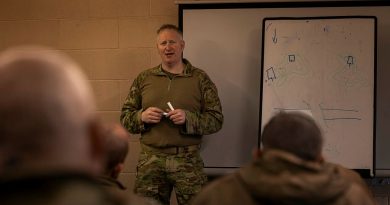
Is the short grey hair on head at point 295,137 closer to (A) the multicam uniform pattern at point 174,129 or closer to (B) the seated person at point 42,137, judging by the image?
(B) the seated person at point 42,137

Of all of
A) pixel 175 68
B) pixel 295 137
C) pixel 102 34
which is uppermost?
pixel 102 34

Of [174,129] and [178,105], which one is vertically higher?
[178,105]

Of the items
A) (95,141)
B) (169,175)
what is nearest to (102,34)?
(169,175)

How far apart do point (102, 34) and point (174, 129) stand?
106cm

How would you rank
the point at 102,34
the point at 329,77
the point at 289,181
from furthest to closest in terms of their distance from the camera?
the point at 102,34 → the point at 329,77 → the point at 289,181

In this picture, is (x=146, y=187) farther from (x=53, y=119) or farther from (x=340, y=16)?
(x=53, y=119)

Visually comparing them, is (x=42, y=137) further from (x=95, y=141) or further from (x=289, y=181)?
(x=289, y=181)

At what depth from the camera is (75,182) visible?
834 mm

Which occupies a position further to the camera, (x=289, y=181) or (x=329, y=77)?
(x=329, y=77)

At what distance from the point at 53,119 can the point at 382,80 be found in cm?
321

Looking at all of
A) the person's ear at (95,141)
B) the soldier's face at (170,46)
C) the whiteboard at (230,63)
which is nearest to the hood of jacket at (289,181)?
the person's ear at (95,141)

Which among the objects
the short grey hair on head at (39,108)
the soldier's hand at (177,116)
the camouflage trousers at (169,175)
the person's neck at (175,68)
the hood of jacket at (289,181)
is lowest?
the camouflage trousers at (169,175)

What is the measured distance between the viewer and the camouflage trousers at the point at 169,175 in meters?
3.41

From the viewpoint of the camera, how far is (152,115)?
3377mm
